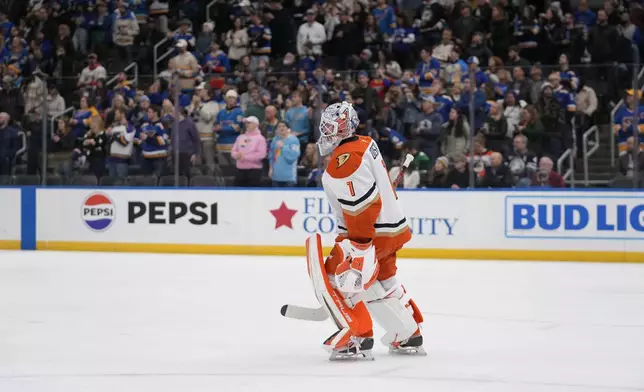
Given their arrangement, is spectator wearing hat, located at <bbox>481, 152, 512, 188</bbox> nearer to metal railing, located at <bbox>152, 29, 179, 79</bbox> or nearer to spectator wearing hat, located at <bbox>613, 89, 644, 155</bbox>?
spectator wearing hat, located at <bbox>613, 89, 644, 155</bbox>

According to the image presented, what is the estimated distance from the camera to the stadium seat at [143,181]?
13.8 meters

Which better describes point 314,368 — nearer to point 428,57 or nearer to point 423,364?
point 423,364

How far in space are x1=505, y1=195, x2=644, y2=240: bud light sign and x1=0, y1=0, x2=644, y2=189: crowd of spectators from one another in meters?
0.31

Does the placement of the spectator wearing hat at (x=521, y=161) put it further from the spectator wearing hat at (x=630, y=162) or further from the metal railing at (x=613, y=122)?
the spectator wearing hat at (x=630, y=162)

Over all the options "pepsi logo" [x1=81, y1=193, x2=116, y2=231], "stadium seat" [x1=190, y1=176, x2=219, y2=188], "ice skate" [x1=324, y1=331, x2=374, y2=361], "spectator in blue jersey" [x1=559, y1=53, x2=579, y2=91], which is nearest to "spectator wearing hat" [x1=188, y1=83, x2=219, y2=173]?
"stadium seat" [x1=190, y1=176, x2=219, y2=188]

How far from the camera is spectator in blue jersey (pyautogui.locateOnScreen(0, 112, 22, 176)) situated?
14.1 m

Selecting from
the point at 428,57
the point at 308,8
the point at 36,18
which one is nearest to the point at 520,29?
the point at 428,57

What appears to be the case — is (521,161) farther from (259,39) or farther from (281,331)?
(281,331)

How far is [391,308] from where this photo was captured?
6.04 meters

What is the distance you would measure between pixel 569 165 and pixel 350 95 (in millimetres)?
2717

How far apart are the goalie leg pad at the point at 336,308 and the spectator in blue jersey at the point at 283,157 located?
279 inches

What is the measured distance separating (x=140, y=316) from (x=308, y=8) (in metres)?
10.6

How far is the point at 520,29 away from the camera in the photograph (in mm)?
15742

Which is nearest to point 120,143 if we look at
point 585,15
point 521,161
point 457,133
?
point 457,133
